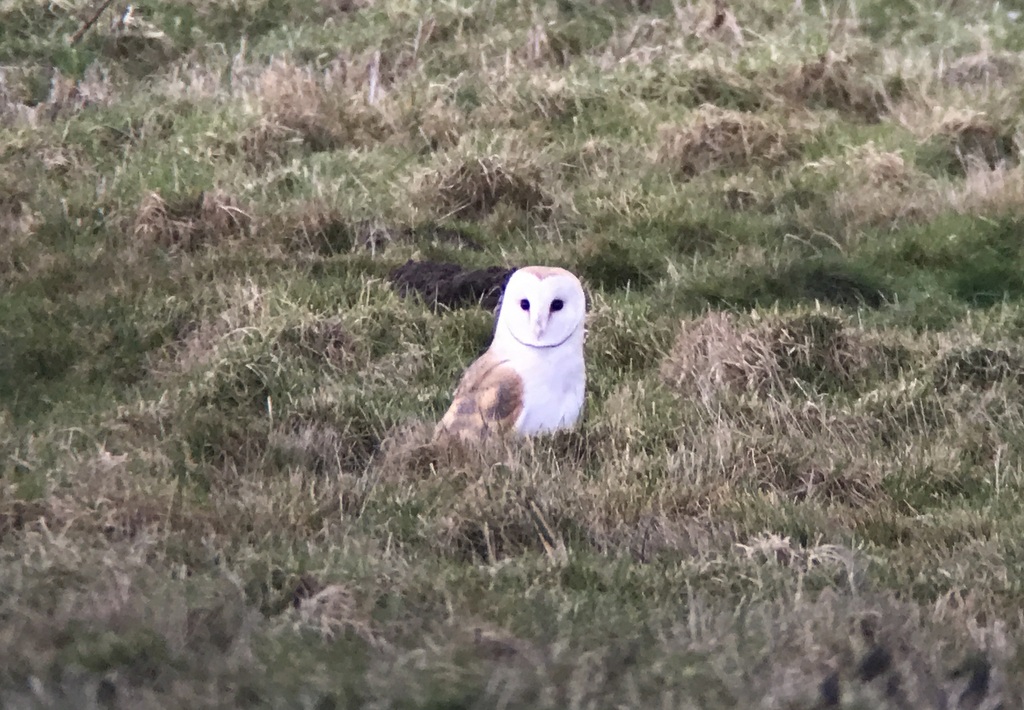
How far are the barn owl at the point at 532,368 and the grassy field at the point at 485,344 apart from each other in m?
0.14

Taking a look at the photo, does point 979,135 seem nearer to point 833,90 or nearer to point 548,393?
point 833,90

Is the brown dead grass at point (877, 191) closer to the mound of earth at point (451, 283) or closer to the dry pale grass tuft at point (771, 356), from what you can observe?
the dry pale grass tuft at point (771, 356)

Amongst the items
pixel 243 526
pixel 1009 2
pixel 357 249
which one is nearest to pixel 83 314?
pixel 357 249

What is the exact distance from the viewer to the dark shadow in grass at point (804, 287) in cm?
561

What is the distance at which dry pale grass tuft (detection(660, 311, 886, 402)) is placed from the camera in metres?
4.70

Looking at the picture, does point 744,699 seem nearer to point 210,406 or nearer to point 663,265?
point 210,406

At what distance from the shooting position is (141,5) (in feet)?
31.0

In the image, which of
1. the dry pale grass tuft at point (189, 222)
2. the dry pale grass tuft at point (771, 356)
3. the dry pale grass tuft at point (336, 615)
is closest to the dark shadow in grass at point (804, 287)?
the dry pale grass tuft at point (771, 356)

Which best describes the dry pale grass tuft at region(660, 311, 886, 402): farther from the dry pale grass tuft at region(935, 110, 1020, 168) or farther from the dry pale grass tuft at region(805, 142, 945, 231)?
the dry pale grass tuft at region(935, 110, 1020, 168)

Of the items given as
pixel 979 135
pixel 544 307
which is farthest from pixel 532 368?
pixel 979 135

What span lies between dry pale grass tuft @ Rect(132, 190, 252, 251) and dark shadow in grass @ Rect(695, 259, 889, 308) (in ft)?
7.65

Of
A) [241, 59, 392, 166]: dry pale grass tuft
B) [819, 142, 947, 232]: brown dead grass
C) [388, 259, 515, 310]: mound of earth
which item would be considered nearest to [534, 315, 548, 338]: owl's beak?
[388, 259, 515, 310]: mound of earth

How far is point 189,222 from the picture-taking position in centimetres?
615

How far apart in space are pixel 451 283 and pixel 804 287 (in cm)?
163
